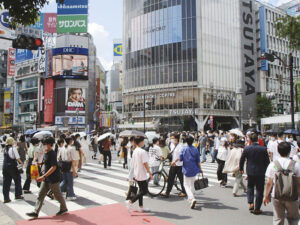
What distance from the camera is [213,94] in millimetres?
51031

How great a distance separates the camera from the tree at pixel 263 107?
180ft

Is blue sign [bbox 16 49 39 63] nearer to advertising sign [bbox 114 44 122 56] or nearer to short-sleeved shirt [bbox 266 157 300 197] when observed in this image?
advertising sign [bbox 114 44 122 56]

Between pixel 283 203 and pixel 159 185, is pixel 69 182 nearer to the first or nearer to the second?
pixel 159 185

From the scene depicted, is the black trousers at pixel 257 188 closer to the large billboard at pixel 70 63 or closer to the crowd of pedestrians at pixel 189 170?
the crowd of pedestrians at pixel 189 170

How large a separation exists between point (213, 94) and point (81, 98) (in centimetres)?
2855

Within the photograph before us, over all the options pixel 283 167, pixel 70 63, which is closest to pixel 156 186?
pixel 283 167

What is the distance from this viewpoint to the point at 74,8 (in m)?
59.0

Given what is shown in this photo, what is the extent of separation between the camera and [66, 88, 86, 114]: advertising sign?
59.5m

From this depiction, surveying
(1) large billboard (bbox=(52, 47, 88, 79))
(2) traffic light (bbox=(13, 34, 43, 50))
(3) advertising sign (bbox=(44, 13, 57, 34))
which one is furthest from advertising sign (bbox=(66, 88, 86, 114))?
(2) traffic light (bbox=(13, 34, 43, 50))

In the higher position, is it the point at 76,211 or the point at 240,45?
the point at 240,45

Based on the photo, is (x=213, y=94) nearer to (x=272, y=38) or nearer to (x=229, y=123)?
(x=229, y=123)

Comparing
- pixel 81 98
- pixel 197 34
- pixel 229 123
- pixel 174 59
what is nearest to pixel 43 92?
pixel 81 98

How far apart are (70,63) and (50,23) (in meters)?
13.2

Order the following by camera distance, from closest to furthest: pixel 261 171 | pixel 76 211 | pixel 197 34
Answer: pixel 261 171, pixel 76 211, pixel 197 34
